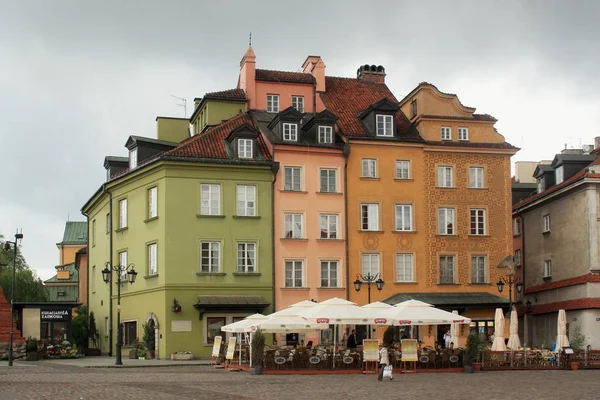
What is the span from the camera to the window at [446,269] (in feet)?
173

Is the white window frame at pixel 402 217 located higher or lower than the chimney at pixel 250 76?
lower

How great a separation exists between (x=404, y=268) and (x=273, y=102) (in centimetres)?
1270

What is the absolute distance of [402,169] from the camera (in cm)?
5300

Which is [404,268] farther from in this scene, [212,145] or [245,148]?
[212,145]

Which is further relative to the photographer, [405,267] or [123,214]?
[123,214]

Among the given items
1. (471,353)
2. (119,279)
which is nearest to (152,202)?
(119,279)

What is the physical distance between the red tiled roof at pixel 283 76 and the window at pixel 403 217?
975cm

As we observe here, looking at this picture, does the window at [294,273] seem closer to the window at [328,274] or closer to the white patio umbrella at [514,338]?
the window at [328,274]

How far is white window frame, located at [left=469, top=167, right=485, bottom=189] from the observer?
53938 mm

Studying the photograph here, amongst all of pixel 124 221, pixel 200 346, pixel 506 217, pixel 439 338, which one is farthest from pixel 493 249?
pixel 124 221

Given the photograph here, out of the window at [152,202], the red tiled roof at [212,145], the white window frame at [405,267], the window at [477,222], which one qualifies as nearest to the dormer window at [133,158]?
the window at [152,202]

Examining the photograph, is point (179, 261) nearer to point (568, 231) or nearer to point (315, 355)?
point (315, 355)

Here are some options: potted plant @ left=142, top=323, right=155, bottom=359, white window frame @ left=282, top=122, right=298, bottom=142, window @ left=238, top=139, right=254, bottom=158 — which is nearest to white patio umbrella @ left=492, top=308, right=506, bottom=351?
white window frame @ left=282, top=122, right=298, bottom=142

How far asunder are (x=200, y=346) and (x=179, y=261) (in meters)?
Answer: 4.48
